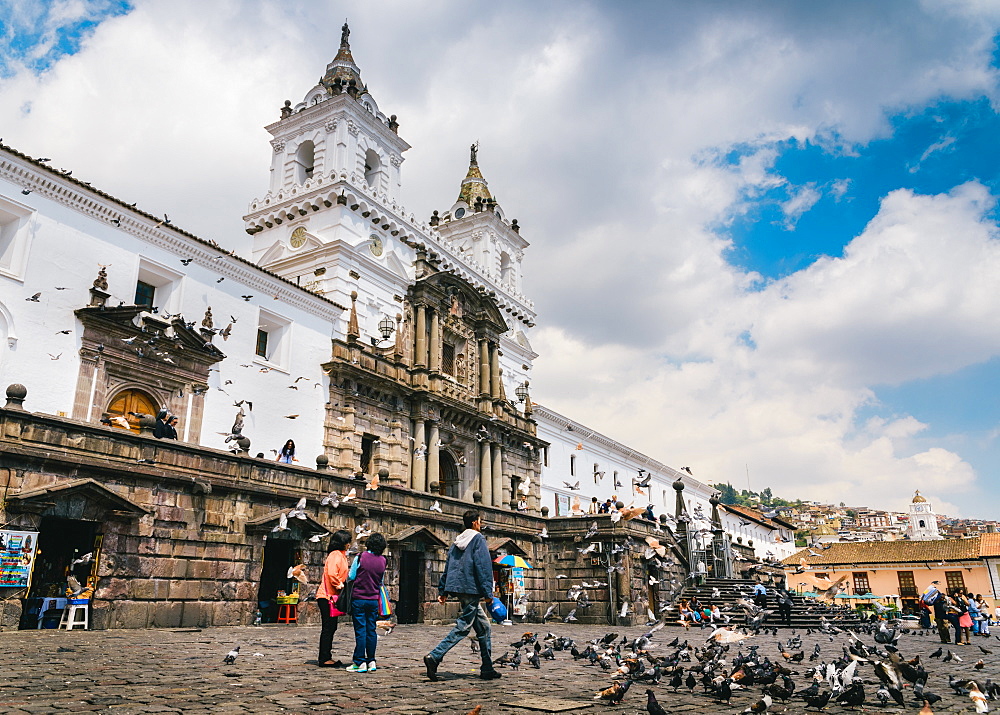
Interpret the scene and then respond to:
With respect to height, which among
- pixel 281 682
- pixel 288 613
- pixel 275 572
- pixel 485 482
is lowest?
pixel 281 682

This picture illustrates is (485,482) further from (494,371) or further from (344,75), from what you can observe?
(344,75)

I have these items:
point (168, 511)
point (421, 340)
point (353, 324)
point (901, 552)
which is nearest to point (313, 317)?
point (353, 324)

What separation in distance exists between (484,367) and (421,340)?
16.0 feet

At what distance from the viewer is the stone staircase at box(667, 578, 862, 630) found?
2152 cm

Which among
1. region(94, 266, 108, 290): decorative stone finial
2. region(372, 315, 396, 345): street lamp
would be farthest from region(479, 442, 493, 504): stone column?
region(94, 266, 108, 290): decorative stone finial

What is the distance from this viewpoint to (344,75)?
→ 34156mm

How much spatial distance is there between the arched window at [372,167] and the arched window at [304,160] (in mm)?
2461

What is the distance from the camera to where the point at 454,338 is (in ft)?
110

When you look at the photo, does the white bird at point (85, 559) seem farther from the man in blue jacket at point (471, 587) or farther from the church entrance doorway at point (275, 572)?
the man in blue jacket at point (471, 587)

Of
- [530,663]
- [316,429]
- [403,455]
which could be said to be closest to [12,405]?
[530,663]

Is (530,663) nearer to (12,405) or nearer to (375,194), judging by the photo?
(12,405)

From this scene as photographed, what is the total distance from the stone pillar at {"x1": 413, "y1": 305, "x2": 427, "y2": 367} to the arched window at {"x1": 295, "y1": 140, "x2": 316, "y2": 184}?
7931mm

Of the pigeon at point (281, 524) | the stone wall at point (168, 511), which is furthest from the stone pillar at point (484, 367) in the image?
the pigeon at point (281, 524)

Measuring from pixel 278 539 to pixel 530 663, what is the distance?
26.0 ft
